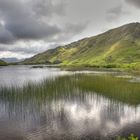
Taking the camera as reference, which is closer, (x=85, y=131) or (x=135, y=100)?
(x=85, y=131)

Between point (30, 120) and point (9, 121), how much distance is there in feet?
13.2

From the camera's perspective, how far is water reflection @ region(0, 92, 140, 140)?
33250mm

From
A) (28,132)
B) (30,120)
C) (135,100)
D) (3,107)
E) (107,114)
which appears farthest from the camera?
(135,100)

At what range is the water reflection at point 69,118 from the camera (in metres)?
33.2

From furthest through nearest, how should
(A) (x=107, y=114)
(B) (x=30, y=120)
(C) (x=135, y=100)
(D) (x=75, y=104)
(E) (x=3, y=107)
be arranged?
(C) (x=135, y=100) < (D) (x=75, y=104) < (E) (x=3, y=107) < (A) (x=107, y=114) < (B) (x=30, y=120)

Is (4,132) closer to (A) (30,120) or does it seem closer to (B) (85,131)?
(A) (30,120)

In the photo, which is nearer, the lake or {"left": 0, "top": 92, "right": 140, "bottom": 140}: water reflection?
the lake

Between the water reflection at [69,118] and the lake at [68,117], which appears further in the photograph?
the water reflection at [69,118]

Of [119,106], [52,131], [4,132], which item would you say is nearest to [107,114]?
[119,106]

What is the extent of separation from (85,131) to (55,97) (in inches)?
1051

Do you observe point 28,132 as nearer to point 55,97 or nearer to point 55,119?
point 55,119

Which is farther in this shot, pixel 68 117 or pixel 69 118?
pixel 68 117

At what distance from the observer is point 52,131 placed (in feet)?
111

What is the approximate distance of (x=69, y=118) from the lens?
41.6 m
